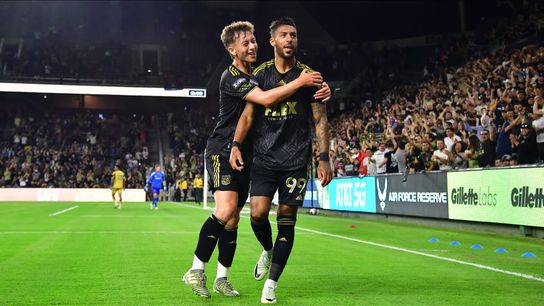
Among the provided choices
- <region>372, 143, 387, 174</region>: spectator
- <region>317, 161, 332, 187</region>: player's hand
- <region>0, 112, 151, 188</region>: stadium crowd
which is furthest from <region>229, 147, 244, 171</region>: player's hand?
<region>0, 112, 151, 188</region>: stadium crowd

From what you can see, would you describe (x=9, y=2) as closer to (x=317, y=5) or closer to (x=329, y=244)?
(x=317, y=5)

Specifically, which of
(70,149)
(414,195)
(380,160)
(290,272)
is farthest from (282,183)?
(70,149)

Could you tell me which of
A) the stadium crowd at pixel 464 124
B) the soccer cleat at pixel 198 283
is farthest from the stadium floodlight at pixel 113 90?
the soccer cleat at pixel 198 283

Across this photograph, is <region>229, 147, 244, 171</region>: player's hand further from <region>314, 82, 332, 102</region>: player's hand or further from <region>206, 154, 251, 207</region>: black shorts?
<region>314, 82, 332, 102</region>: player's hand

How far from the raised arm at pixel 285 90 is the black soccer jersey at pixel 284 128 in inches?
6.5

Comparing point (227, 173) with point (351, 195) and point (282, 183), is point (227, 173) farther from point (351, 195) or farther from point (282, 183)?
point (351, 195)

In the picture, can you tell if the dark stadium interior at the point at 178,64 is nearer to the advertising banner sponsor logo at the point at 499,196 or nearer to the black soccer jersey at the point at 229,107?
the advertising banner sponsor logo at the point at 499,196

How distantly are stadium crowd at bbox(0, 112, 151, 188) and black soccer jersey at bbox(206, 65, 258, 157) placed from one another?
41.0 meters

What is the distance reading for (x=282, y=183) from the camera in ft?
18.2

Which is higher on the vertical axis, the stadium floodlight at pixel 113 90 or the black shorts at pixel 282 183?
the stadium floodlight at pixel 113 90

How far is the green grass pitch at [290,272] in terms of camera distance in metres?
5.55

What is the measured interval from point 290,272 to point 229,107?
2.44 metres

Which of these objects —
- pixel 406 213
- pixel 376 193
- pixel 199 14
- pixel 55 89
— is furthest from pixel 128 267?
pixel 199 14

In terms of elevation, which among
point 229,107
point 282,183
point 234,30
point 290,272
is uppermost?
point 234,30
